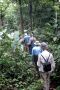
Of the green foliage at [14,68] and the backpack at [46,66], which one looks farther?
the green foliage at [14,68]

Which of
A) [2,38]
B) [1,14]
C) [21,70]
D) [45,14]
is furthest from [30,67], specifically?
[1,14]

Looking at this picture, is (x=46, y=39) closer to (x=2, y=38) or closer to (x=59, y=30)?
(x=59, y=30)

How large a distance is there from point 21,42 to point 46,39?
3222 millimetres

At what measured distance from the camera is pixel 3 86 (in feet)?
34.6

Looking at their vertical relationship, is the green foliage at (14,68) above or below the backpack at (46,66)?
below

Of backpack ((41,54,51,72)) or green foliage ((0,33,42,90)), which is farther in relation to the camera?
green foliage ((0,33,42,90))

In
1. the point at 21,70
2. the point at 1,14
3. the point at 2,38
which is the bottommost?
the point at 1,14

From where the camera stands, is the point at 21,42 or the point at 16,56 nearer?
the point at 16,56

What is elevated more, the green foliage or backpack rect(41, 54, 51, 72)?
backpack rect(41, 54, 51, 72)

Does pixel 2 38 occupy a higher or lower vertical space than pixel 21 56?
higher

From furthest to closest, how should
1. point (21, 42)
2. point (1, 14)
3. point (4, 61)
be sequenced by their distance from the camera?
1. point (1, 14)
2. point (21, 42)
3. point (4, 61)

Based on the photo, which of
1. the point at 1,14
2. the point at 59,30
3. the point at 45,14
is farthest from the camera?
the point at 1,14

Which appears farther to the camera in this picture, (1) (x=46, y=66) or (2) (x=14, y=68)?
(2) (x=14, y=68)

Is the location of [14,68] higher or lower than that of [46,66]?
lower
